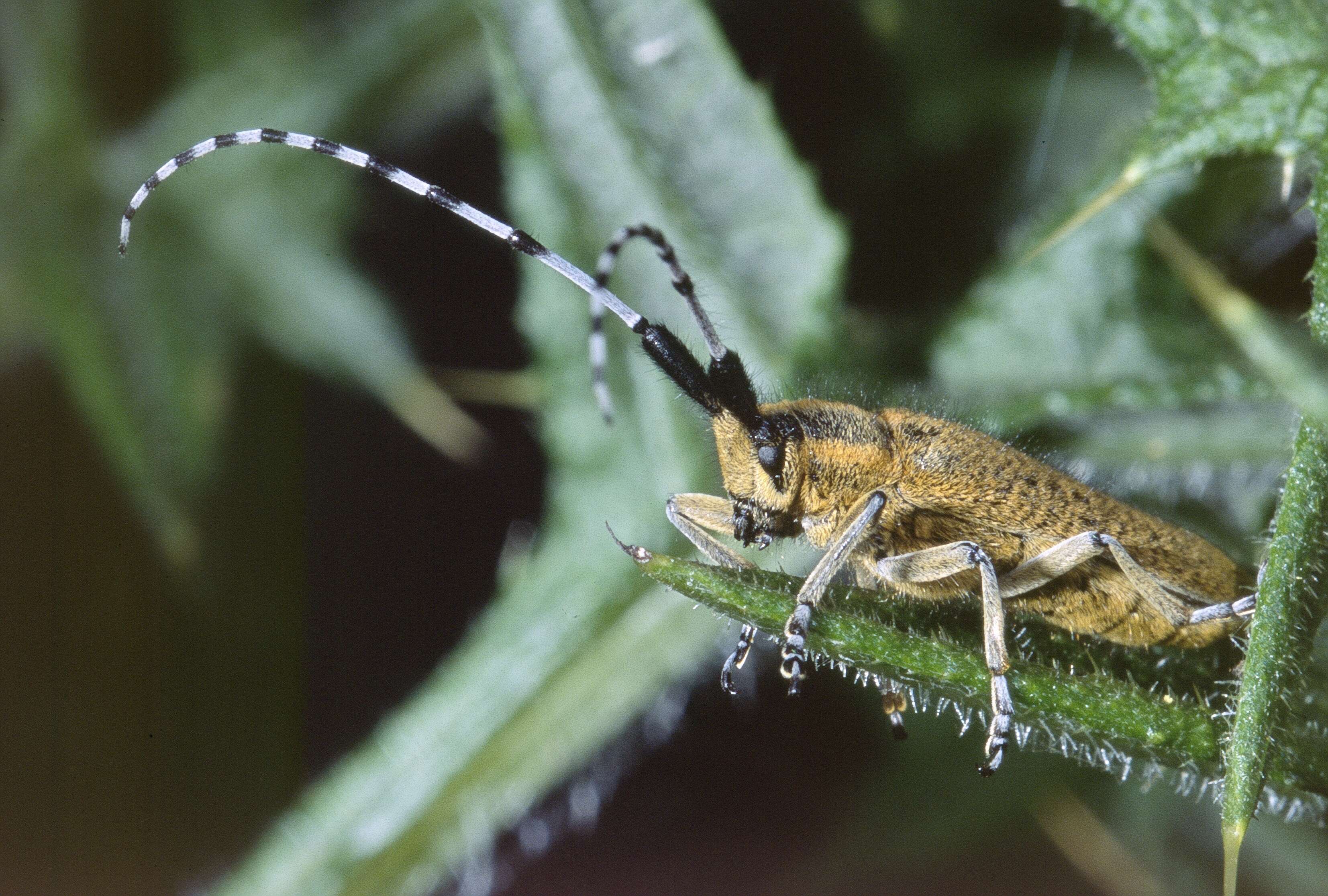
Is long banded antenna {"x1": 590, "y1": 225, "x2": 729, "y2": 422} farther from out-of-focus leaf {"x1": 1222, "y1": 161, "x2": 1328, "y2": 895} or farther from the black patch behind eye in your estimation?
out-of-focus leaf {"x1": 1222, "y1": 161, "x2": 1328, "y2": 895}

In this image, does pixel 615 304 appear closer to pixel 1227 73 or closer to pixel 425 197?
pixel 425 197

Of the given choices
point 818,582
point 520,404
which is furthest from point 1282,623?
point 520,404

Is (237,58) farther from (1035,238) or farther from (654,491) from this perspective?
(1035,238)

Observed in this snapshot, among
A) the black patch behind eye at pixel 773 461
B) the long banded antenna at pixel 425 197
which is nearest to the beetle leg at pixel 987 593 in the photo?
the black patch behind eye at pixel 773 461

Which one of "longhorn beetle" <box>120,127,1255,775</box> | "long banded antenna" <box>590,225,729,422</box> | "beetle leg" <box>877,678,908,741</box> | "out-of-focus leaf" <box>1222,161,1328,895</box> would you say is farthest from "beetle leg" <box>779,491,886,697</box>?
"out-of-focus leaf" <box>1222,161,1328,895</box>

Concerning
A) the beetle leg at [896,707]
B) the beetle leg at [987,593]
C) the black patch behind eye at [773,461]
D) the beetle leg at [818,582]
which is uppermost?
the black patch behind eye at [773,461]

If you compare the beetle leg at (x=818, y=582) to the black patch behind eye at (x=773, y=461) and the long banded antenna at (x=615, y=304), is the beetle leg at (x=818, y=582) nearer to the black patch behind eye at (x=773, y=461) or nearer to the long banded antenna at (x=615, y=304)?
the black patch behind eye at (x=773, y=461)

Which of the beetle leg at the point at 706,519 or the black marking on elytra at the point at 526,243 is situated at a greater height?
the black marking on elytra at the point at 526,243
